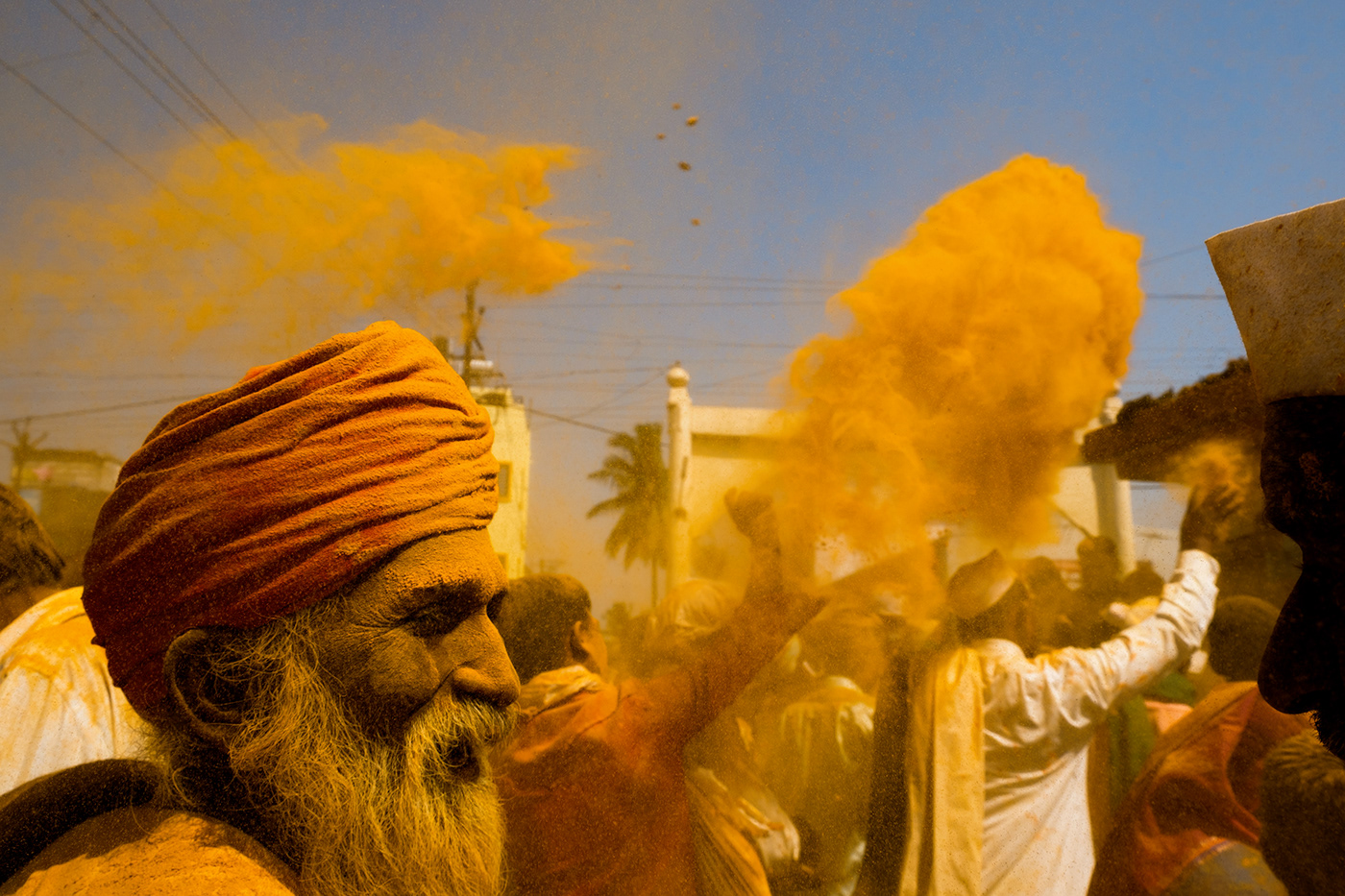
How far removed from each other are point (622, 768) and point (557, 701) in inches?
11.6

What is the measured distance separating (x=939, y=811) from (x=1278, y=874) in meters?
0.93

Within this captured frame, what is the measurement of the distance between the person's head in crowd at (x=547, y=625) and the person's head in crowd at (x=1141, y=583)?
235 centimetres

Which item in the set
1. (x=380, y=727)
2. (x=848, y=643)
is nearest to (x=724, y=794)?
(x=848, y=643)

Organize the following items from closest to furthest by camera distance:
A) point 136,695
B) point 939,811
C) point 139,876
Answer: point 139,876 → point 136,695 → point 939,811

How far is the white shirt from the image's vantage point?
263 cm

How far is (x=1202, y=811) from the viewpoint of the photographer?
2723 millimetres

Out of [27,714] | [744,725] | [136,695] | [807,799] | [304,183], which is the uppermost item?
[304,183]

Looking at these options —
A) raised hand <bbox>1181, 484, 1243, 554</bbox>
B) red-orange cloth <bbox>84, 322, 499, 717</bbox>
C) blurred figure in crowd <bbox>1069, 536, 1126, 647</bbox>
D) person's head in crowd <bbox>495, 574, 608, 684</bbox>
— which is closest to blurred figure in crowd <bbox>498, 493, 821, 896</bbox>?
person's head in crowd <bbox>495, 574, 608, 684</bbox>

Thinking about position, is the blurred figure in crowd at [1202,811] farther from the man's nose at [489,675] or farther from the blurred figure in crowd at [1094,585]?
the man's nose at [489,675]

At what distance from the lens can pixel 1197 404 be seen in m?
3.02

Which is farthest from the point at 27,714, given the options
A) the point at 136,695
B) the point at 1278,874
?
the point at 1278,874

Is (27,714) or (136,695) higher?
(136,695)

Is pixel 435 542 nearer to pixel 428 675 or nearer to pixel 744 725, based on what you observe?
pixel 428 675

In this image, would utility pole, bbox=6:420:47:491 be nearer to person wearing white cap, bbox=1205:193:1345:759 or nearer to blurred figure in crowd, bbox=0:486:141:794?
blurred figure in crowd, bbox=0:486:141:794
